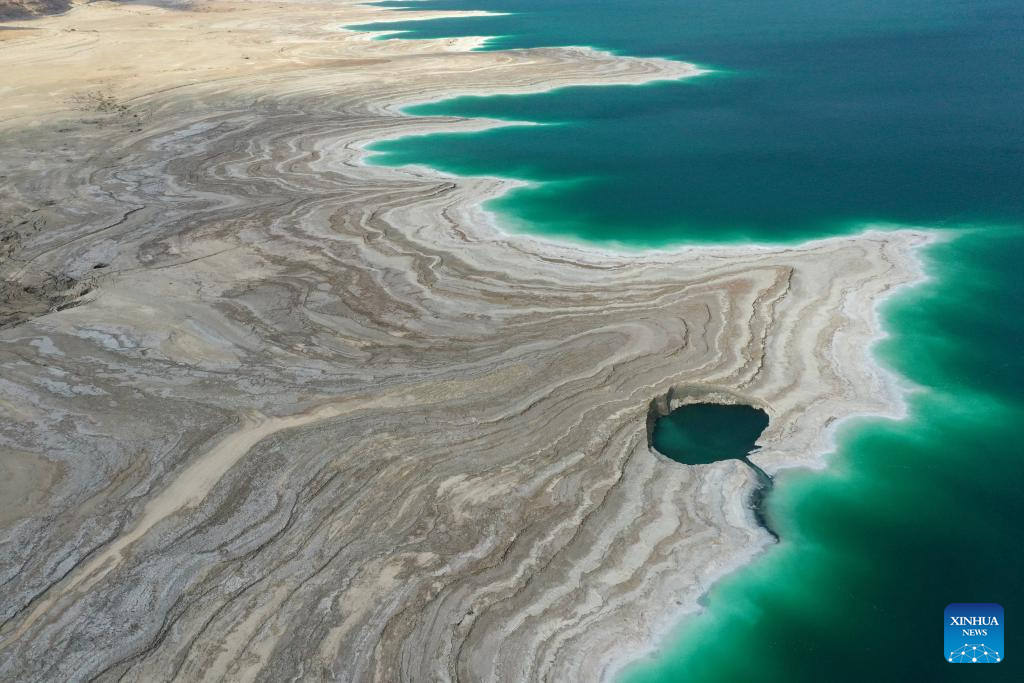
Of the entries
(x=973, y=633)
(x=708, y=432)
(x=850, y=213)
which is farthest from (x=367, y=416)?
(x=850, y=213)

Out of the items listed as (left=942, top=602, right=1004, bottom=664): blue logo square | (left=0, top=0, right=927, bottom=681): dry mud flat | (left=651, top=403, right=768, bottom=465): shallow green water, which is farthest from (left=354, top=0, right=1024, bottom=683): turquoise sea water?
(left=651, top=403, right=768, bottom=465): shallow green water

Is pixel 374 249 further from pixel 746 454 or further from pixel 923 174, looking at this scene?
pixel 923 174

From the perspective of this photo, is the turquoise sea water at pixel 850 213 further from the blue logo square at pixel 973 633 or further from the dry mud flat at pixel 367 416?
the dry mud flat at pixel 367 416

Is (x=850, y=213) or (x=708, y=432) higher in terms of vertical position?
(x=850, y=213)

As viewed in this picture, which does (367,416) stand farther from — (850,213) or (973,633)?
(850,213)

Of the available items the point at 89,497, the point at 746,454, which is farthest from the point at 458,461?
the point at 89,497

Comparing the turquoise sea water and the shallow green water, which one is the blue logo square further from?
the shallow green water

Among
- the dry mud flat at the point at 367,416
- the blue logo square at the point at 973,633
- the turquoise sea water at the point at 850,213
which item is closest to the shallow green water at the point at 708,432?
the dry mud flat at the point at 367,416
